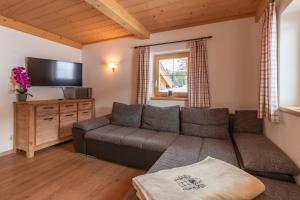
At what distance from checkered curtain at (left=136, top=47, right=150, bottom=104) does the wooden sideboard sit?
1367 mm

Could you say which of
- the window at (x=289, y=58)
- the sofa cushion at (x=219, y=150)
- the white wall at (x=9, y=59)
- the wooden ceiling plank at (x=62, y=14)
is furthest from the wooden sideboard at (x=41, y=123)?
the window at (x=289, y=58)

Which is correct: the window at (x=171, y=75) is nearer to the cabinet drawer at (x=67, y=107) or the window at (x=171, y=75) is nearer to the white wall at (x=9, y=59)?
the cabinet drawer at (x=67, y=107)

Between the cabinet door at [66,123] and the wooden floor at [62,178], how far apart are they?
0.49m

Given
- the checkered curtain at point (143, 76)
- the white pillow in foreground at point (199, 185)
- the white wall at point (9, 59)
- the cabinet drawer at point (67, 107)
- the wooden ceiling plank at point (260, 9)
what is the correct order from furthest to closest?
the checkered curtain at point (143, 76)
the cabinet drawer at point (67, 107)
the white wall at point (9, 59)
the wooden ceiling plank at point (260, 9)
the white pillow in foreground at point (199, 185)

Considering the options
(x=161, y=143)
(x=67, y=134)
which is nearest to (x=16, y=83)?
(x=67, y=134)

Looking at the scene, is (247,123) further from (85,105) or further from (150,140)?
(85,105)

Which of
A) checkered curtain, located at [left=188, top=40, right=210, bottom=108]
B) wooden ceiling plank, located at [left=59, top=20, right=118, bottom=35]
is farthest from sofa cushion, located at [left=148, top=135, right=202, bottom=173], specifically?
wooden ceiling plank, located at [left=59, top=20, right=118, bottom=35]

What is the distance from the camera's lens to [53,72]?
325cm

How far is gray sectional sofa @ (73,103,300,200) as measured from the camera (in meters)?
1.34

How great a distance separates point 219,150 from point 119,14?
2263 mm

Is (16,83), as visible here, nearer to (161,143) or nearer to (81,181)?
(81,181)

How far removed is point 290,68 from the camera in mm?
1701

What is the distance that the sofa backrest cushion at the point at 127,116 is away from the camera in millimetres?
2914

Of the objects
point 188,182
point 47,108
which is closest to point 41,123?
point 47,108
